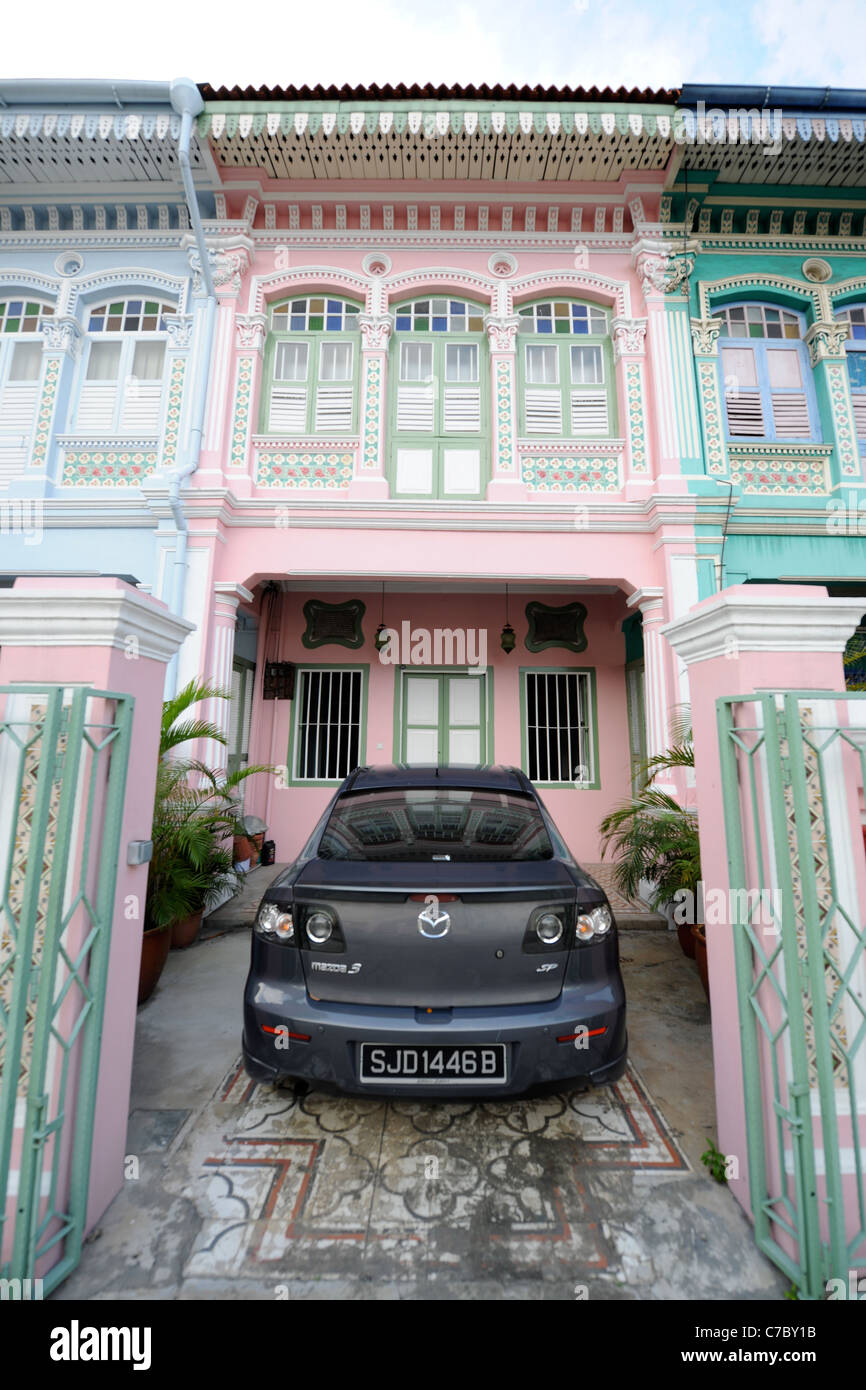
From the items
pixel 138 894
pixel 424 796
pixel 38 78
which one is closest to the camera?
pixel 138 894

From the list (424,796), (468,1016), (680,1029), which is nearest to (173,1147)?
(468,1016)

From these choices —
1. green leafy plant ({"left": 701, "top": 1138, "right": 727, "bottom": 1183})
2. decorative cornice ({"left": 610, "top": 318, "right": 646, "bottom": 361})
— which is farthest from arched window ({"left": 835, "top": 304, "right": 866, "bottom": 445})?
green leafy plant ({"left": 701, "top": 1138, "right": 727, "bottom": 1183})

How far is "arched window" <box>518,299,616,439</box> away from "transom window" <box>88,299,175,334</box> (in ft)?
14.5

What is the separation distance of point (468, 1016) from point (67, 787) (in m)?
1.64

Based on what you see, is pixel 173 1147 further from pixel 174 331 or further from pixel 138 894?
pixel 174 331

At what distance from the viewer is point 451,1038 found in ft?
6.97

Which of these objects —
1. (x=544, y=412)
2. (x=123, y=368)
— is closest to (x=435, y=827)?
(x=544, y=412)

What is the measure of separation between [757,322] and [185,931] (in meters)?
9.08

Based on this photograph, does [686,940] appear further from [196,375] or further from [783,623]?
[196,375]

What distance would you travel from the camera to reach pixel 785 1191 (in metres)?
1.91

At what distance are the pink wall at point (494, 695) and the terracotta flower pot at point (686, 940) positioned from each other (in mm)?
3251

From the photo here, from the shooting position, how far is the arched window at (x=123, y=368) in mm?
6879

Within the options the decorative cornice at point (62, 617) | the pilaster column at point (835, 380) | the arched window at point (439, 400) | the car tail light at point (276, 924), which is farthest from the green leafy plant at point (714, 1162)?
the pilaster column at point (835, 380)

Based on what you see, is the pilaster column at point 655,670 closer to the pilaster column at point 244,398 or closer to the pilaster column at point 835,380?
the pilaster column at point 835,380
